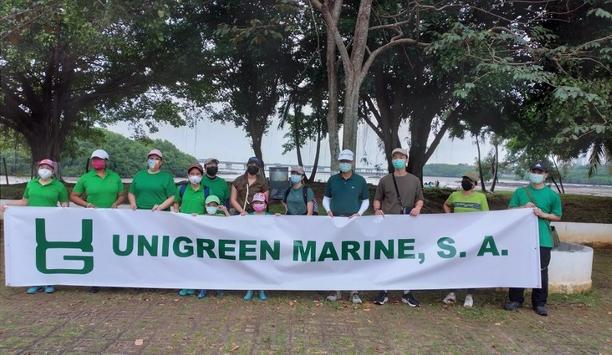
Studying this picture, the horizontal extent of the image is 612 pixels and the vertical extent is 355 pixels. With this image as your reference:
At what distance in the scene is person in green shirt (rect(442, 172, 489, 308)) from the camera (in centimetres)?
549

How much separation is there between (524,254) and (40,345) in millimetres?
4779

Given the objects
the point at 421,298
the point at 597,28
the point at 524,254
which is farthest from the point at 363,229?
the point at 597,28

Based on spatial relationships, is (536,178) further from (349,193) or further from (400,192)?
(349,193)

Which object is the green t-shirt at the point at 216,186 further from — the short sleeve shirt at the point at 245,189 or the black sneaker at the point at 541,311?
the black sneaker at the point at 541,311

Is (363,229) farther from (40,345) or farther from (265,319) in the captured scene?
(40,345)

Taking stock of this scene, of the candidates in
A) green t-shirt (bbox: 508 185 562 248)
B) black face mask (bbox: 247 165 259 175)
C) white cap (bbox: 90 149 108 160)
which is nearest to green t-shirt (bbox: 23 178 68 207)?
white cap (bbox: 90 149 108 160)

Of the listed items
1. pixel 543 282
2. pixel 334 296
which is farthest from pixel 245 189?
pixel 543 282

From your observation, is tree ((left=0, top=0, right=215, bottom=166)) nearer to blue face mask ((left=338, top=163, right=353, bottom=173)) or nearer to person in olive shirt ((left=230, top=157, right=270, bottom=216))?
person in olive shirt ((left=230, top=157, right=270, bottom=216))

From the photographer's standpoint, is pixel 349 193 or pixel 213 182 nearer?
pixel 349 193

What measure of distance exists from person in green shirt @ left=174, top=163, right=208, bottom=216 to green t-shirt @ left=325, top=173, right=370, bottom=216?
1.52m

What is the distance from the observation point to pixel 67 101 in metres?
17.2

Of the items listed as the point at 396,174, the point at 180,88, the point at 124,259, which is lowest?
the point at 124,259

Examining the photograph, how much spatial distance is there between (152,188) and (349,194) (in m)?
2.23

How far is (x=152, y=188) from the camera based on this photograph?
18.3 ft
